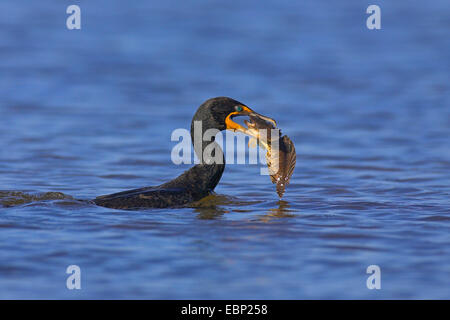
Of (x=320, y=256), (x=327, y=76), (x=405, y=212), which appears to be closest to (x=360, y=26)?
(x=327, y=76)

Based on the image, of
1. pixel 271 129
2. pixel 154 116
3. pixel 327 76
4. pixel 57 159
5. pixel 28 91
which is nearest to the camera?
pixel 271 129

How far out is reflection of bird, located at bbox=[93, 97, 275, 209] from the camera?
934 cm

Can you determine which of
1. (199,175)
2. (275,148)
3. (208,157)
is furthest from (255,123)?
(199,175)

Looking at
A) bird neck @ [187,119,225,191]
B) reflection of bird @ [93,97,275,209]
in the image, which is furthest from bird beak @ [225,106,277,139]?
bird neck @ [187,119,225,191]

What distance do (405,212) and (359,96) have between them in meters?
9.69

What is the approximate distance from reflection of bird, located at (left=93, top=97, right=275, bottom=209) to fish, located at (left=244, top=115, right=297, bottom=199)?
108 millimetres

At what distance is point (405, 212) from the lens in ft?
31.2

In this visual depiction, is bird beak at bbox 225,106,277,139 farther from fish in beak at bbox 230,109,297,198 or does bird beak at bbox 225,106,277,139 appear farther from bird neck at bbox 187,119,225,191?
bird neck at bbox 187,119,225,191

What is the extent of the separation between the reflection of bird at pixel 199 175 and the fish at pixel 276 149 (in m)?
0.11

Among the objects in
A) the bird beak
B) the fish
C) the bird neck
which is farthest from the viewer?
the bird neck

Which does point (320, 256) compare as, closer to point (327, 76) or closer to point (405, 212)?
point (405, 212)

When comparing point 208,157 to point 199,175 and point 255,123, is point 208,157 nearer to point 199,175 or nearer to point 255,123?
point 199,175

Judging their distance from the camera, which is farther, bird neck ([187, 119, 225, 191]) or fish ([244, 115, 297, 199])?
bird neck ([187, 119, 225, 191])

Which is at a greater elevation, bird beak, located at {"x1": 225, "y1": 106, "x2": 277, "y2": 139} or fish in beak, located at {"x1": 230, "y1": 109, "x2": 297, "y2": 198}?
bird beak, located at {"x1": 225, "y1": 106, "x2": 277, "y2": 139}
